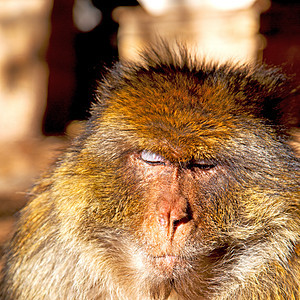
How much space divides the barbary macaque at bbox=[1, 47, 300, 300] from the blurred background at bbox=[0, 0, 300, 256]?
163 inches

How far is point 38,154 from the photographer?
6.82 m

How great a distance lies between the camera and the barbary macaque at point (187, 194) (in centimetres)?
228

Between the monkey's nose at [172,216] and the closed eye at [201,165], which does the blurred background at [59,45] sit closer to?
the closed eye at [201,165]

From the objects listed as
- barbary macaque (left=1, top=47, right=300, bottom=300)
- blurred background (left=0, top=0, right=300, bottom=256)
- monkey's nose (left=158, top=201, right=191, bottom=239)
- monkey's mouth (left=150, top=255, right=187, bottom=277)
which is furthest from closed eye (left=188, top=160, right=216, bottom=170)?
blurred background (left=0, top=0, right=300, bottom=256)

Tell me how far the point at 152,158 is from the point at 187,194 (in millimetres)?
262

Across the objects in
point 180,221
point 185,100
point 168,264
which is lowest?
point 168,264

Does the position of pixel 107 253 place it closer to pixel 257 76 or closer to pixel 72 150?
pixel 72 150

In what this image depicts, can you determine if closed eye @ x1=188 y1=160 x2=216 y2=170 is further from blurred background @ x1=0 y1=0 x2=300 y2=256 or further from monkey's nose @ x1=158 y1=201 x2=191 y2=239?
blurred background @ x1=0 y1=0 x2=300 y2=256

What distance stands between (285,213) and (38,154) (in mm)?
4984

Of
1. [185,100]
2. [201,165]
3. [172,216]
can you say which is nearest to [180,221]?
[172,216]

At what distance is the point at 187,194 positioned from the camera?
2.30 meters

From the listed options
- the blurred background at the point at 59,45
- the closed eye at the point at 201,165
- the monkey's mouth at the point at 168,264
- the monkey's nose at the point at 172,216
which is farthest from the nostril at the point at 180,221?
the blurred background at the point at 59,45

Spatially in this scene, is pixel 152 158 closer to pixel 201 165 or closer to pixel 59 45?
pixel 201 165

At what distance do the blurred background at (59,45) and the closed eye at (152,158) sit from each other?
429 cm
